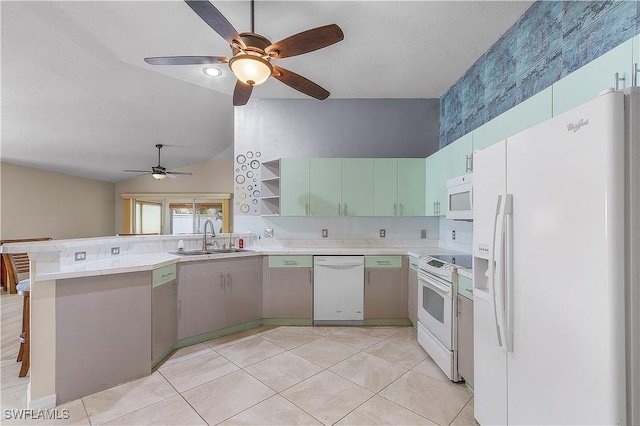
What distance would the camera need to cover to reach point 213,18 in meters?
1.57

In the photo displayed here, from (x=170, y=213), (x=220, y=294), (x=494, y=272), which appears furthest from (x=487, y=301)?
(x=170, y=213)

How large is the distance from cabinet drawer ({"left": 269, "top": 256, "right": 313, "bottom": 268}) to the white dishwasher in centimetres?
8

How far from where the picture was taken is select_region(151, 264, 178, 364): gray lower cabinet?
2311 millimetres

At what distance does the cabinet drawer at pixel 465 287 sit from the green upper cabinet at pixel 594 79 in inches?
45.2

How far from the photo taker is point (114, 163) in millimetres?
6250

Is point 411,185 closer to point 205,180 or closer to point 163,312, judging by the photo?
point 163,312

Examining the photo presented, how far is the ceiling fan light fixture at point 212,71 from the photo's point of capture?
9.63 ft

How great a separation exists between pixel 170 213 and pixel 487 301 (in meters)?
8.27

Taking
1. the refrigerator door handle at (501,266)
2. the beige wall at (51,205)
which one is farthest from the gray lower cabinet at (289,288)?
the beige wall at (51,205)

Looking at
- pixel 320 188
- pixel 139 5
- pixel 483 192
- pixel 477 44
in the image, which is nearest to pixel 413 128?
pixel 477 44

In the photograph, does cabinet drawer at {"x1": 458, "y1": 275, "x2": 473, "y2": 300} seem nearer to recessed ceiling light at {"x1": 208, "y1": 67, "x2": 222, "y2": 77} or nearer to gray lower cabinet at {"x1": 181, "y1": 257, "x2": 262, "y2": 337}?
gray lower cabinet at {"x1": 181, "y1": 257, "x2": 262, "y2": 337}

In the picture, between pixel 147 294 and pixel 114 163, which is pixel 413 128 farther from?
pixel 114 163

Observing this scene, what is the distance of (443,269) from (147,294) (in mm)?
2408

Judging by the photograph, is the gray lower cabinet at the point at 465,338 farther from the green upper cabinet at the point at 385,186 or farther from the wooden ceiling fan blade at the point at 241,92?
the wooden ceiling fan blade at the point at 241,92
